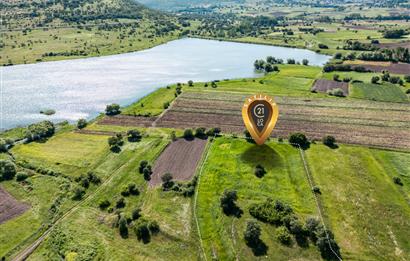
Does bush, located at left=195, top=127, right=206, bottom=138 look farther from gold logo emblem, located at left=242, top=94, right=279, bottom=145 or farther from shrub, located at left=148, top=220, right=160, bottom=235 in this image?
shrub, located at left=148, top=220, right=160, bottom=235

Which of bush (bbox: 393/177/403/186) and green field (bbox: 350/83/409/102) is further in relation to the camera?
green field (bbox: 350/83/409/102)

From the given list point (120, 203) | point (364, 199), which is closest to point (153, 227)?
point (120, 203)

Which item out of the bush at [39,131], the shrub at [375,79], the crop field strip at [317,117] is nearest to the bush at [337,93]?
the crop field strip at [317,117]

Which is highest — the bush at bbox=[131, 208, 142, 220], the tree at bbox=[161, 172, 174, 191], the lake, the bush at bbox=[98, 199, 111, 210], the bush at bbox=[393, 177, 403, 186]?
the bush at bbox=[393, 177, 403, 186]

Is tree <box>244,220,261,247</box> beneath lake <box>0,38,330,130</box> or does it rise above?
above

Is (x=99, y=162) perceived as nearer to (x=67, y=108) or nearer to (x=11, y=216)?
(x=11, y=216)

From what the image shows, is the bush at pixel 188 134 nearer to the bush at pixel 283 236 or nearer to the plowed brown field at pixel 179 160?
the plowed brown field at pixel 179 160

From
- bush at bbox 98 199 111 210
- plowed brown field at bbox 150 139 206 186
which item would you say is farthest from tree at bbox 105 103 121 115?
bush at bbox 98 199 111 210
